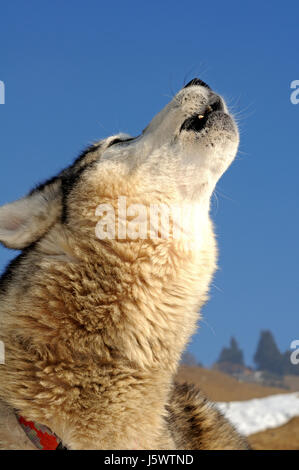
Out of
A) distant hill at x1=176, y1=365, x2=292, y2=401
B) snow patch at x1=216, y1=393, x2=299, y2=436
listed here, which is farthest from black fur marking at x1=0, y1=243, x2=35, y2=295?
distant hill at x1=176, y1=365, x2=292, y2=401

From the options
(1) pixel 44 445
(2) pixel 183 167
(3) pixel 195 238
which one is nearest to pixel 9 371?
(1) pixel 44 445

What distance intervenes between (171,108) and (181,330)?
5.41 feet

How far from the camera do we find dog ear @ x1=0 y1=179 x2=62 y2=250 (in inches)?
167

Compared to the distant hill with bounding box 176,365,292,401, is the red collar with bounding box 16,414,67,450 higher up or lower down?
lower down

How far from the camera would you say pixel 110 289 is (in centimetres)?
379

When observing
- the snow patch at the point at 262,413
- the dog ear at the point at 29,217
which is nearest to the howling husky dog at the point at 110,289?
the dog ear at the point at 29,217

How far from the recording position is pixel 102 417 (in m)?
3.66

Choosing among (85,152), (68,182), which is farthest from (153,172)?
(85,152)

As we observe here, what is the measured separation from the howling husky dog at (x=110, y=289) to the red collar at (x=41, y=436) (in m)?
0.01

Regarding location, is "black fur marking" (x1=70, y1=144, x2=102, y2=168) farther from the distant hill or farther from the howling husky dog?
the distant hill

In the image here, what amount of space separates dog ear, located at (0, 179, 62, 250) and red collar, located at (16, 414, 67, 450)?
50.5 inches

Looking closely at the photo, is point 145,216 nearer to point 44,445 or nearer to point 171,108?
point 171,108

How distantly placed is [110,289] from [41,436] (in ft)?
3.35
